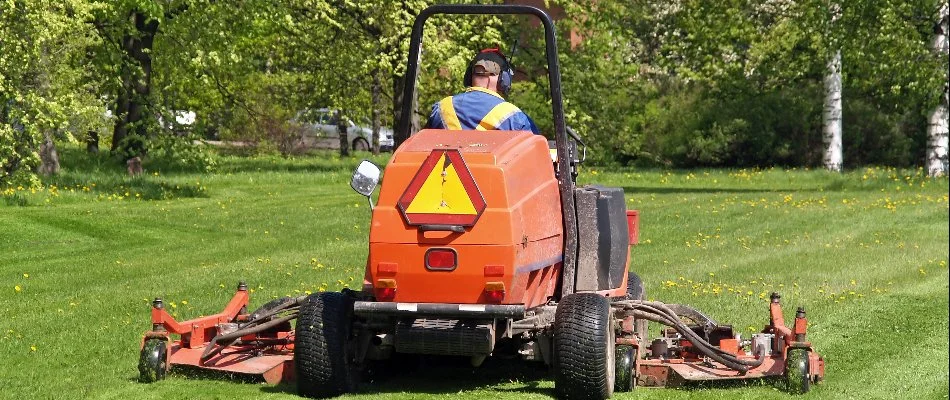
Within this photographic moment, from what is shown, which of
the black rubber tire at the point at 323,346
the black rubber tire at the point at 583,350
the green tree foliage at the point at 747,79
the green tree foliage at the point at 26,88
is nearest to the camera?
the black rubber tire at the point at 583,350

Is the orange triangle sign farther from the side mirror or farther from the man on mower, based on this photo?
the man on mower

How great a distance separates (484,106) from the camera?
962 cm

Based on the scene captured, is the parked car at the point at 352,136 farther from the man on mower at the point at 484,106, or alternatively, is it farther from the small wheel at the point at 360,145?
the man on mower at the point at 484,106

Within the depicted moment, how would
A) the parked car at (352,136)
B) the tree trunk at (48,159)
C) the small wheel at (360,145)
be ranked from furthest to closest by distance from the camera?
the small wheel at (360,145)
the parked car at (352,136)
the tree trunk at (48,159)

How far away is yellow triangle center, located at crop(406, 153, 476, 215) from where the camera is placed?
8.39 m

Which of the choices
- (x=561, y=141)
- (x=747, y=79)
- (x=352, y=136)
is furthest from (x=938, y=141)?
(x=352, y=136)

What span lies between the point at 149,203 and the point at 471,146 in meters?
15.9

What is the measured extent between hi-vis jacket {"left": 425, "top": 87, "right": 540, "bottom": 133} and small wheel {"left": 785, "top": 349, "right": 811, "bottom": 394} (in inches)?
83.1

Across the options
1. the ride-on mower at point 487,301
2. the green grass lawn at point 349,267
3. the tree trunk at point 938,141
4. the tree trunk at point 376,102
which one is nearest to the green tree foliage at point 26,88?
the green grass lawn at point 349,267

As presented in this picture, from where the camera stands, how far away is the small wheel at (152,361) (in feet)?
30.9

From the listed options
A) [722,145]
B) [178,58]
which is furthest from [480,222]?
[722,145]

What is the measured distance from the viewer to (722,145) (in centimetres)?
3991

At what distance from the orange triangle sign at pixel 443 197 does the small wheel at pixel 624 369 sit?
55.8 inches

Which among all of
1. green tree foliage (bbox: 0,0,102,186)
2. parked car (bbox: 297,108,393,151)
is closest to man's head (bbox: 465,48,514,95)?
green tree foliage (bbox: 0,0,102,186)
